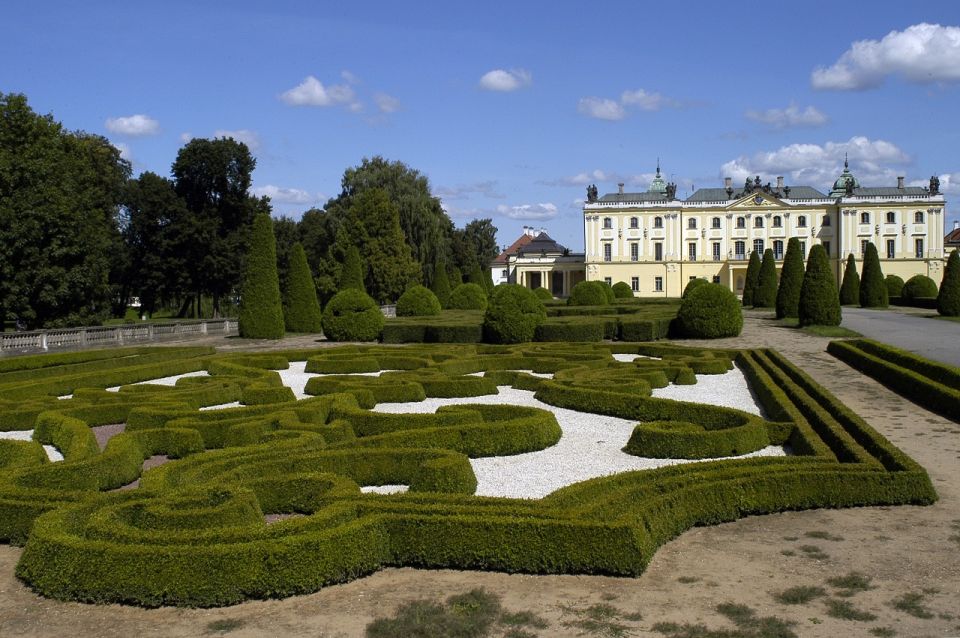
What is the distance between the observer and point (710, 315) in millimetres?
23219

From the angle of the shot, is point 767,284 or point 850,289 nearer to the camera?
point 767,284

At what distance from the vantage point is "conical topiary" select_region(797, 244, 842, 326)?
85.9 feet

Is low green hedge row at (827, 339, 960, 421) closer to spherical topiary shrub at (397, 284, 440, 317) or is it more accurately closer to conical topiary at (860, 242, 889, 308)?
spherical topiary shrub at (397, 284, 440, 317)

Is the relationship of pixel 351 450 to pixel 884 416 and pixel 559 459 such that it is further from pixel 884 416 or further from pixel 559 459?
pixel 884 416

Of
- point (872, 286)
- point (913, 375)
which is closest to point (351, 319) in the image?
point (913, 375)

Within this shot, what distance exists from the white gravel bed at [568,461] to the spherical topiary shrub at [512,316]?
9.59 metres

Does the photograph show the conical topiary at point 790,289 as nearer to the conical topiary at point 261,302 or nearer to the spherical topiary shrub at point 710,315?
the spherical topiary shrub at point 710,315

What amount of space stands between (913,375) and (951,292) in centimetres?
2446

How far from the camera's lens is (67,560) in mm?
5020

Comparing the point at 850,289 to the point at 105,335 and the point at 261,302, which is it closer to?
the point at 261,302

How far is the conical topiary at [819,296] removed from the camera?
26172 mm

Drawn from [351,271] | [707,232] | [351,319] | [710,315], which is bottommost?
[710,315]

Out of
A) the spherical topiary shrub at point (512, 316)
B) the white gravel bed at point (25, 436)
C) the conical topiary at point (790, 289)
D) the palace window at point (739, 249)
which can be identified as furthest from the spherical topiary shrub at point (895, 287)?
the white gravel bed at point (25, 436)

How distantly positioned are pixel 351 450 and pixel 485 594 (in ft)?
9.19
